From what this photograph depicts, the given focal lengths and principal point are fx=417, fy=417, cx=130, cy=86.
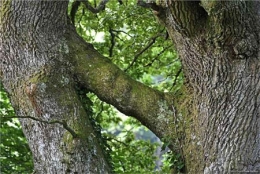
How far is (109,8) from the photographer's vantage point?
554cm

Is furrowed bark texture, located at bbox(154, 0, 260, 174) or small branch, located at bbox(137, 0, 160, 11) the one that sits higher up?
small branch, located at bbox(137, 0, 160, 11)

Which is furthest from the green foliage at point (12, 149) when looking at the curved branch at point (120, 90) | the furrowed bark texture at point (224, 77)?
the furrowed bark texture at point (224, 77)

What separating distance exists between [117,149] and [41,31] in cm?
224

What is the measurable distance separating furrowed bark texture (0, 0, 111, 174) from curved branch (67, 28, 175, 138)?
5.2 inches

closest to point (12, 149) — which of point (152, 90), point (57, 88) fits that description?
point (57, 88)

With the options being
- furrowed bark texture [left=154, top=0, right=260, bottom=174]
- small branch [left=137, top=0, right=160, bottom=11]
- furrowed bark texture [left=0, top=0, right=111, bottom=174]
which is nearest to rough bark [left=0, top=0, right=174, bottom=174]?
furrowed bark texture [left=0, top=0, right=111, bottom=174]

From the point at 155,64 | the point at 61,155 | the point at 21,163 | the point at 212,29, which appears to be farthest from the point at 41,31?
the point at 155,64

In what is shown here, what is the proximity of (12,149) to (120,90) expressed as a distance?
263cm

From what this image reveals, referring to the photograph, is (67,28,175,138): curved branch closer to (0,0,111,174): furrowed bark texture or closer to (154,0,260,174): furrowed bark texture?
(0,0,111,174): furrowed bark texture

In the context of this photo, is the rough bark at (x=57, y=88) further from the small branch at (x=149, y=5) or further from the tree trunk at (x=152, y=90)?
the small branch at (x=149, y=5)

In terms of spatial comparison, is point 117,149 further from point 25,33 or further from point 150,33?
Answer: point 25,33

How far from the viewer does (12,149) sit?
18.7 feet

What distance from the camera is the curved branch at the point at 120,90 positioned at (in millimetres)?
3588

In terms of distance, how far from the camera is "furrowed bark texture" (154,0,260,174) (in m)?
2.99
